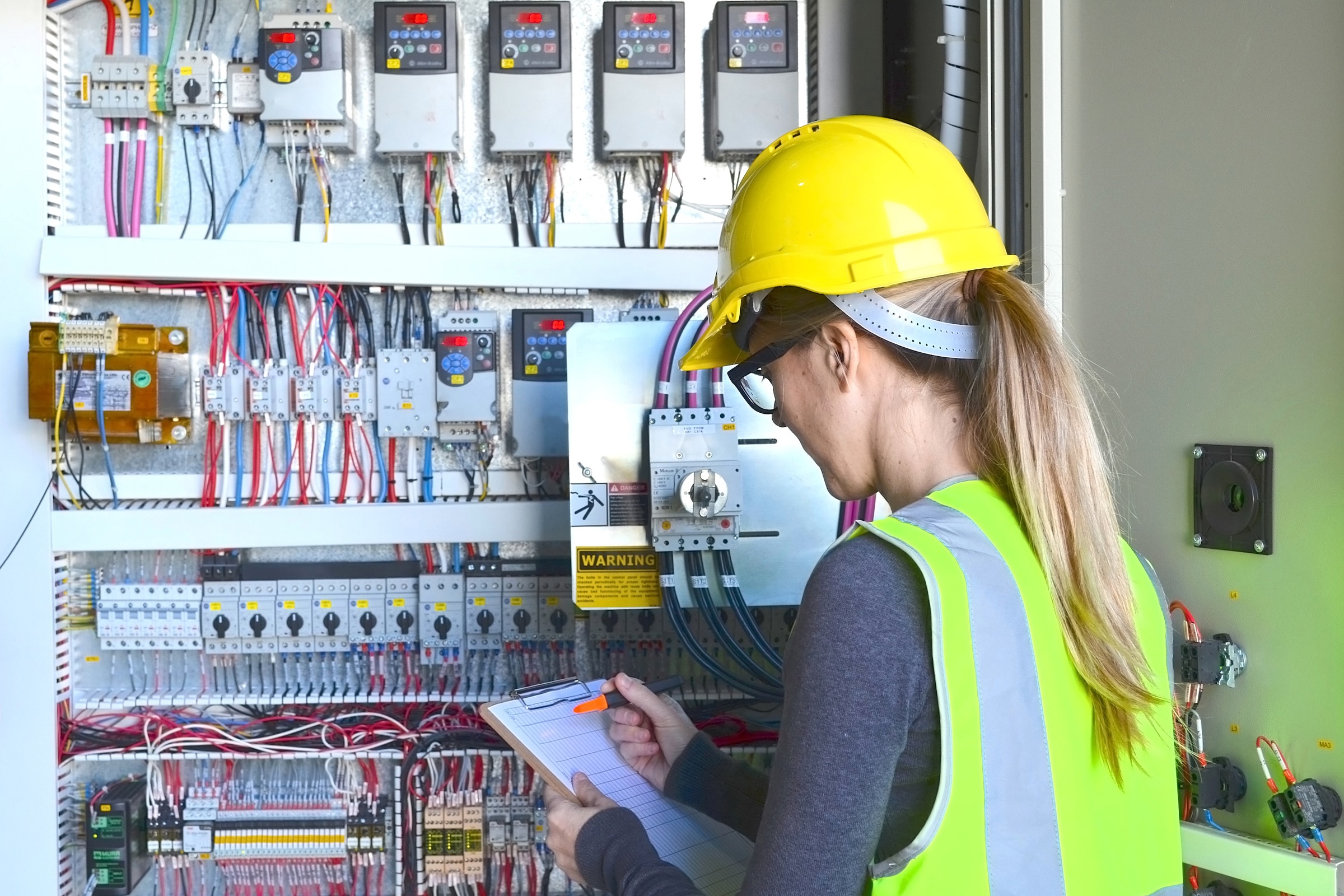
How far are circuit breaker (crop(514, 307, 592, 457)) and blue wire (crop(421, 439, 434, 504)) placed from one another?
23cm

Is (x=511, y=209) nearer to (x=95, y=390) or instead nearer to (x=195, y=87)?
(x=195, y=87)

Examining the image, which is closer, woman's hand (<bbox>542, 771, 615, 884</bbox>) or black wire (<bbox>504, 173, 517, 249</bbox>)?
woman's hand (<bbox>542, 771, 615, 884</bbox>)

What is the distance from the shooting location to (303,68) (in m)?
2.18

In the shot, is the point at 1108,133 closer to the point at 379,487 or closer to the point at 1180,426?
the point at 1180,426

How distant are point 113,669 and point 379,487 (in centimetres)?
79

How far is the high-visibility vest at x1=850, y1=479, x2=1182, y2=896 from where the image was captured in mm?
729

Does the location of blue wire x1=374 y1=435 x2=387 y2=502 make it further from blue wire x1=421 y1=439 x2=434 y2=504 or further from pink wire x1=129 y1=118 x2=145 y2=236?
pink wire x1=129 y1=118 x2=145 y2=236

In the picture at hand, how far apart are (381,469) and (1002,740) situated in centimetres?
184

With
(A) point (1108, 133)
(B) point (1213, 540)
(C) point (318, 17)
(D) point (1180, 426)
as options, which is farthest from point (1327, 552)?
(C) point (318, 17)

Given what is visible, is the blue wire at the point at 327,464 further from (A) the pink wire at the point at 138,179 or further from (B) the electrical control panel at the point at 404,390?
(A) the pink wire at the point at 138,179

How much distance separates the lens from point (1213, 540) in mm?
1358

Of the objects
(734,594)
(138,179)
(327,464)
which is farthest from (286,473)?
(734,594)

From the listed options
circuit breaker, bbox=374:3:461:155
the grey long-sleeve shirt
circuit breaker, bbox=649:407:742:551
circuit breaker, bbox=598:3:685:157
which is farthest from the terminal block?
the grey long-sleeve shirt

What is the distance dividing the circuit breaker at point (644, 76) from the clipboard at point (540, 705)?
52.2 inches
